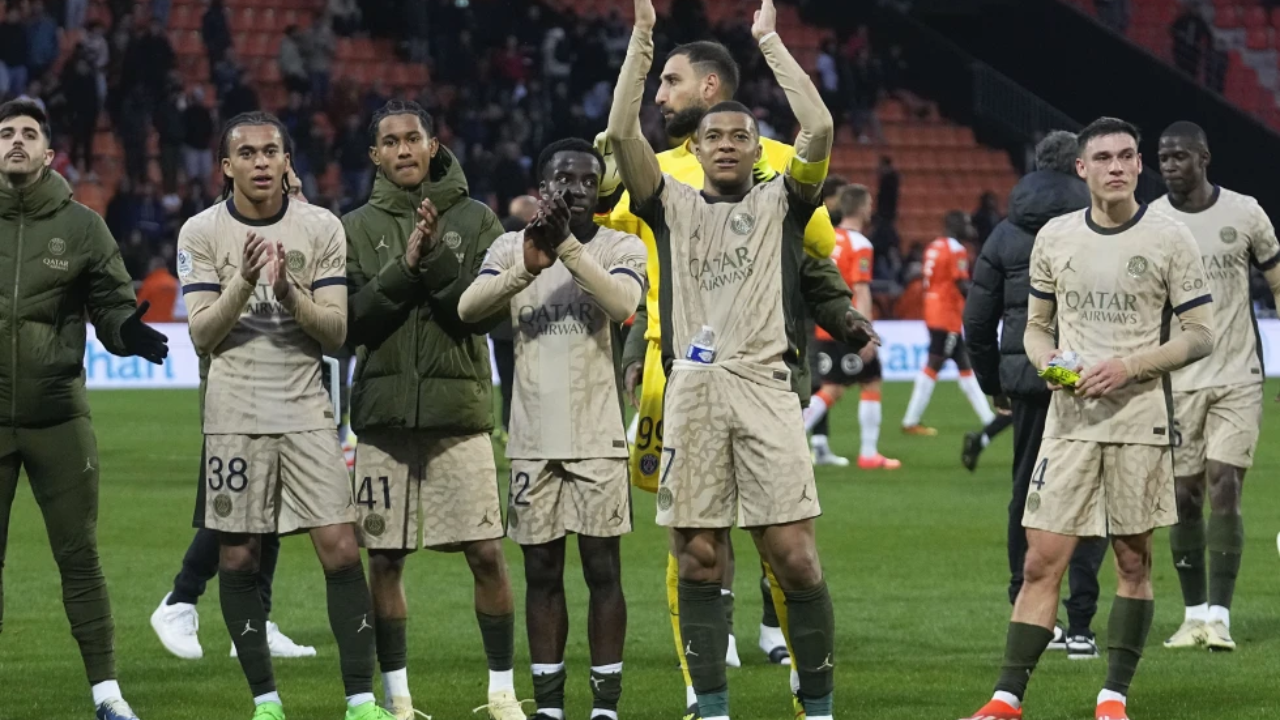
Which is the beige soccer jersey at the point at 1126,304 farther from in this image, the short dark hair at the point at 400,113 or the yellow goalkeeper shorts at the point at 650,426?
the short dark hair at the point at 400,113

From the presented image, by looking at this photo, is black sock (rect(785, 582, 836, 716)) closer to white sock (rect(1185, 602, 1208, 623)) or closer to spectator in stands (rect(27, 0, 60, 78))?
white sock (rect(1185, 602, 1208, 623))

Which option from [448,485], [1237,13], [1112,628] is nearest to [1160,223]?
[1112,628]

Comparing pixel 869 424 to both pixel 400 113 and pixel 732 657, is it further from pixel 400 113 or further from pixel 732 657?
pixel 400 113

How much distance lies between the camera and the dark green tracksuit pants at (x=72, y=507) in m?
7.10

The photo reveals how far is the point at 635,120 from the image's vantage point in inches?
258

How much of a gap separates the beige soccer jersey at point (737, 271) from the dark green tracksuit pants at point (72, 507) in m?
2.21

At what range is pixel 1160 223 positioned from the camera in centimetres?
709

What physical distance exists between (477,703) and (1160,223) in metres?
3.13

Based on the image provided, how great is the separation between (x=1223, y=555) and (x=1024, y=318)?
1515 mm

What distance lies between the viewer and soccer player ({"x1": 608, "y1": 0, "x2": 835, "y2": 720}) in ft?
21.5

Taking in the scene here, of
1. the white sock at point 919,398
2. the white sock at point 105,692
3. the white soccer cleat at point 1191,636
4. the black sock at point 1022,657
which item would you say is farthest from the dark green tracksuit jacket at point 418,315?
the white sock at point 919,398

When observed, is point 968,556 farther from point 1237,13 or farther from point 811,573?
point 1237,13

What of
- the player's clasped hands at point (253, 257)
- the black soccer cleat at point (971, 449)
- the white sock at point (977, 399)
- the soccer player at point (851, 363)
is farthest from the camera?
the white sock at point (977, 399)

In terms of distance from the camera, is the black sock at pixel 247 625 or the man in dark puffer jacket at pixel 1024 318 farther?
the man in dark puffer jacket at pixel 1024 318
